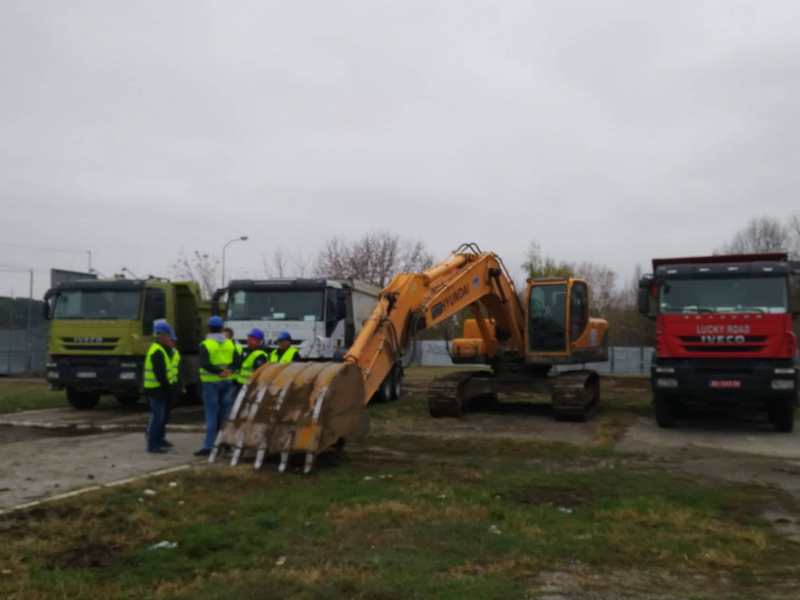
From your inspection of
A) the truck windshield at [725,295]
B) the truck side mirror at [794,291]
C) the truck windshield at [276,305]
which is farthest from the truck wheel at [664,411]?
the truck windshield at [276,305]

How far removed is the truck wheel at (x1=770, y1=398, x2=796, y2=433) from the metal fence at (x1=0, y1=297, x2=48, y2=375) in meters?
27.0

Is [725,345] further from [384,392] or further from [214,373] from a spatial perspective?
[214,373]

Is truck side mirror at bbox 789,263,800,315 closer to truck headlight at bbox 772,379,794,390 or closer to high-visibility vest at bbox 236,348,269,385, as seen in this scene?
truck headlight at bbox 772,379,794,390

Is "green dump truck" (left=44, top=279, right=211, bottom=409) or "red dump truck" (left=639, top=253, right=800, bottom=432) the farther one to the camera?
"green dump truck" (left=44, top=279, right=211, bottom=409)

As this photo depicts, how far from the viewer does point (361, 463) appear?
394 inches

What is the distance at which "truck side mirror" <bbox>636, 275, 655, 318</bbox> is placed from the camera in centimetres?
1452

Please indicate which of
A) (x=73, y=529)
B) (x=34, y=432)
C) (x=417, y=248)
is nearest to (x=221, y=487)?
(x=73, y=529)

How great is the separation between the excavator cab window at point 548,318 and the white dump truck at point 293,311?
166 inches

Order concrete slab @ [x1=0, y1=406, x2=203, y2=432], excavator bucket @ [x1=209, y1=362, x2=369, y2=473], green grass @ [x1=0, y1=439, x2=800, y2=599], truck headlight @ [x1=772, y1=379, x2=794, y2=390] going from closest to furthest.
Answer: green grass @ [x1=0, y1=439, x2=800, y2=599]
excavator bucket @ [x1=209, y1=362, x2=369, y2=473]
truck headlight @ [x1=772, y1=379, x2=794, y2=390]
concrete slab @ [x1=0, y1=406, x2=203, y2=432]

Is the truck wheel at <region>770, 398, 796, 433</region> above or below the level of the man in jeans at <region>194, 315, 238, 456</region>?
below

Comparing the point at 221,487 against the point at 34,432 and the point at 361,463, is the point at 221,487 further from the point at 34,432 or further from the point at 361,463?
A: the point at 34,432

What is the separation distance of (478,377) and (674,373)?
439 centimetres

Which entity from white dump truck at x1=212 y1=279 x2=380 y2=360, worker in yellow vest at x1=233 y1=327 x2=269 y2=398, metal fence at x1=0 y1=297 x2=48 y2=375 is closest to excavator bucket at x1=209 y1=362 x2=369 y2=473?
worker in yellow vest at x1=233 y1=327 x2=269 y2=398

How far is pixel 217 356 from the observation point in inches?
412
